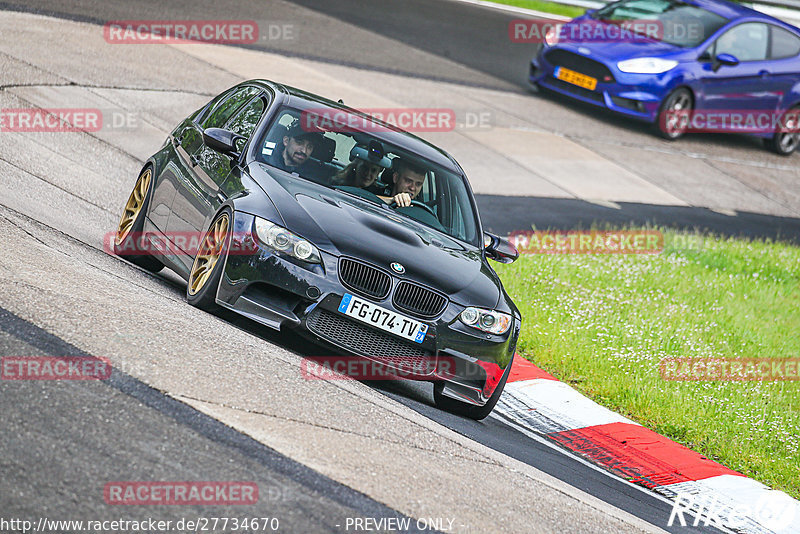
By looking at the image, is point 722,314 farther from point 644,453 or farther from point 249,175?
Answer: point 249,175

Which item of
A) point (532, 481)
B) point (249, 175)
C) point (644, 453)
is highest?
point (249, 175)

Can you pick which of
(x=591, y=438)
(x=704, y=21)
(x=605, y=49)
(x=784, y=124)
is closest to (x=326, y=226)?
(x=591, y=438)

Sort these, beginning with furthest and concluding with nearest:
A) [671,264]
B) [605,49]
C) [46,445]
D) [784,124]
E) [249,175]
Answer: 1. [784,124]
2. [605,49]
3. [671,264]
4. [249,175]
5. [46,445]

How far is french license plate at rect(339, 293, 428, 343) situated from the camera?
6.34 m

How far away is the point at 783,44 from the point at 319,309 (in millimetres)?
15918

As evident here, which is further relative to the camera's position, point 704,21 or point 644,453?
point 704,21

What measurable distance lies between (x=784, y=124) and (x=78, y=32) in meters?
12.8

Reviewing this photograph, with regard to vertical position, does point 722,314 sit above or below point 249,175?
below

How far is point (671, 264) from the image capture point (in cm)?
1235

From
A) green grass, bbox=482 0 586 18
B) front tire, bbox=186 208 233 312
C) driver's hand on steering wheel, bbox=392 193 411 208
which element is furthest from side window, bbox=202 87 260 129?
green grass, bbox=482 0 586 18

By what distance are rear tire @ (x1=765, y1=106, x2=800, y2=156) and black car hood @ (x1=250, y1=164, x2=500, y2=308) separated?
14.8 meters

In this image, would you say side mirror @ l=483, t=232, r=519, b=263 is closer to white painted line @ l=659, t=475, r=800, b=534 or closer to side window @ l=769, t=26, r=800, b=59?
white painted line @ l=659, t=475, r=800, b=534

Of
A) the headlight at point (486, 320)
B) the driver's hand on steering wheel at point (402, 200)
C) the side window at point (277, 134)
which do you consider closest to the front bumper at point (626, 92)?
the driver's hand on steering wheel at point (402, 200)

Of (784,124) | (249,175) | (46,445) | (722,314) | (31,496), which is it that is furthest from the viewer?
(784,124)
